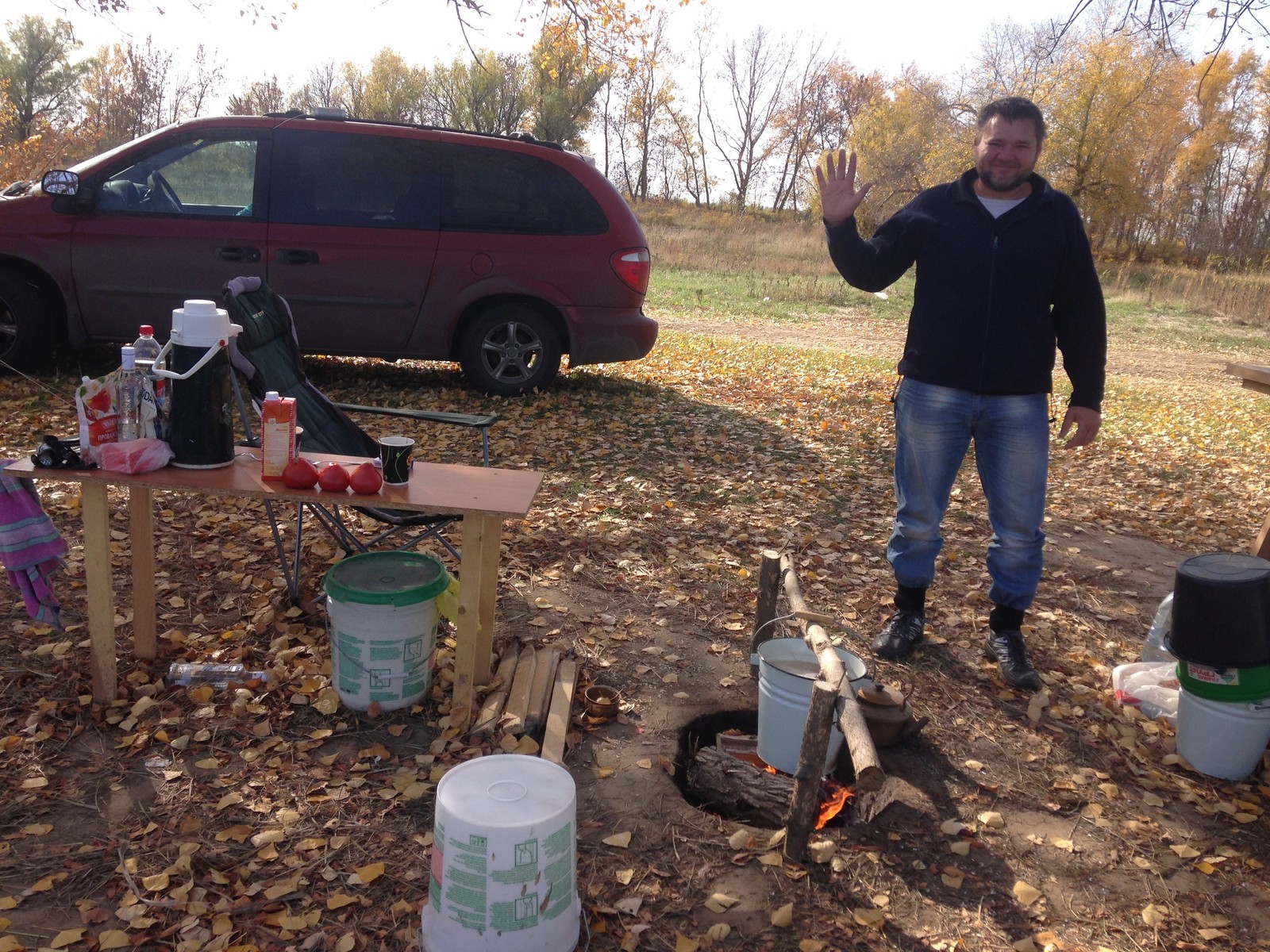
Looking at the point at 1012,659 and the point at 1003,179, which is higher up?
the point at 1003,179

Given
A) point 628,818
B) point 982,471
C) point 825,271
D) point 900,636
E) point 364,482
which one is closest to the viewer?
point 628,818

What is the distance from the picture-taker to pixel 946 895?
8.20 ft

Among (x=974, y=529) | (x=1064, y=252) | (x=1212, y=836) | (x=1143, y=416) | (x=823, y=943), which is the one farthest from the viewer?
(x=1143, y=416)

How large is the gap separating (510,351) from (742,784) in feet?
16.5

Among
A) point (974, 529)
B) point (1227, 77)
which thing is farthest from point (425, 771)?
point (1227, 77)

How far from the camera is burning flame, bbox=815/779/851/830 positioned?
9.17ft

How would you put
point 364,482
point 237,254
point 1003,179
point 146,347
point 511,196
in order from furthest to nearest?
1. point 511,196
2. point 237,254
3. point 1003,179
4. point 146,347
5. point 364,482

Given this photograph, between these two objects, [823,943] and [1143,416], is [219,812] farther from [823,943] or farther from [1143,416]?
[1143,416]

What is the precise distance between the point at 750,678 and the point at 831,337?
462 inches

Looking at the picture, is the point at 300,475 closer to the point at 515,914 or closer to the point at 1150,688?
the point at 515,914

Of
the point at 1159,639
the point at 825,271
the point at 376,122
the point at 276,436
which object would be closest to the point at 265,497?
the point at 276,436

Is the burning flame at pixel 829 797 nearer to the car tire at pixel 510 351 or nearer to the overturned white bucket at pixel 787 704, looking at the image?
the overturned white bucket at pixel 787 704

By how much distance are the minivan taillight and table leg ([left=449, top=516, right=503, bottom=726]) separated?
4.43m

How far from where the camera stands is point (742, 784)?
2.87 metres
